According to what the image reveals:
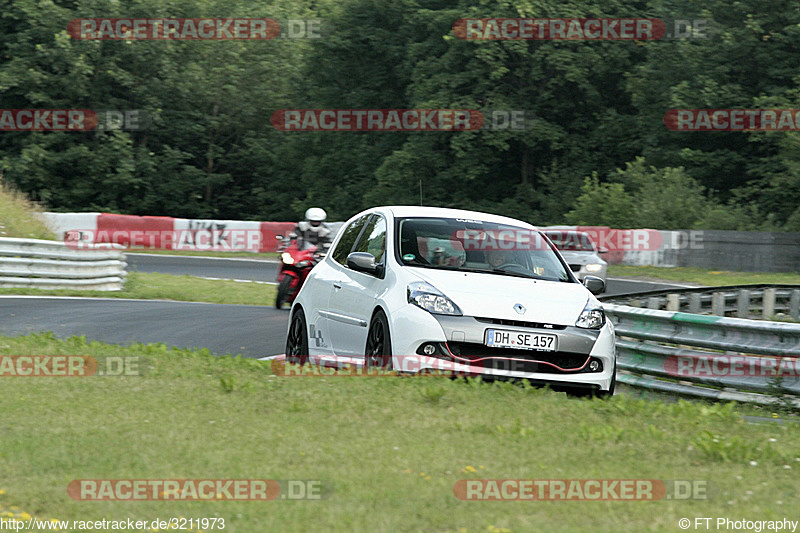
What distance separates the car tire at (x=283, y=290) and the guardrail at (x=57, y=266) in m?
4.74

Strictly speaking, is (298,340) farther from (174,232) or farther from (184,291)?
(174,232)

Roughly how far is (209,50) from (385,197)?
1300cm

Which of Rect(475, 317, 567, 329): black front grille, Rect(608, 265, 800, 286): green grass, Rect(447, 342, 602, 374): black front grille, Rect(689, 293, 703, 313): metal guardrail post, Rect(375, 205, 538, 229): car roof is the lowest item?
Rect(608, 265, 800, 286): green grass

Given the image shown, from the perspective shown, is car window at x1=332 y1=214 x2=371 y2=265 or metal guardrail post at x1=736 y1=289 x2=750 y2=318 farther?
metal guardrail post at x1=736 y1=289 x2=750 y2=318

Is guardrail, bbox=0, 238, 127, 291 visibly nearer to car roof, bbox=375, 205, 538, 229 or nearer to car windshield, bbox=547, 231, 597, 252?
car windshield, bbox=547, 231, 597, 252

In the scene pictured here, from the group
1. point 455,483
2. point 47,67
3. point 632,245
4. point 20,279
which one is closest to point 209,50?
point 47,67

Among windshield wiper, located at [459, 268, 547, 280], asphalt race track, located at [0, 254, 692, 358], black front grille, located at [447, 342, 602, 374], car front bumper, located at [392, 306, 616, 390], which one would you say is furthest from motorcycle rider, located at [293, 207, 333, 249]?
black front grille, located at [447, 342, 602, 374]

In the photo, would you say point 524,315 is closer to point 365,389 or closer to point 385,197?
point 365,389

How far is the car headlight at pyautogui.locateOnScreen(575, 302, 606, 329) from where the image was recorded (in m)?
8.36

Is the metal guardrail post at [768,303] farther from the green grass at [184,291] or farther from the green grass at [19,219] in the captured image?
the green grass at [19,219]

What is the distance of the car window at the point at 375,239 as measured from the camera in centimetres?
923

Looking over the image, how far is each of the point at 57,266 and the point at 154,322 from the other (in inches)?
258

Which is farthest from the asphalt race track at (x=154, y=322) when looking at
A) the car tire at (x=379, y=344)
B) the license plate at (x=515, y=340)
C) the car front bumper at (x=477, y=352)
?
the license plate at (x=515, y=340)

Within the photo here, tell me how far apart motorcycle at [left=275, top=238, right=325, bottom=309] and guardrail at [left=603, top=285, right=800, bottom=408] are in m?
7.59
